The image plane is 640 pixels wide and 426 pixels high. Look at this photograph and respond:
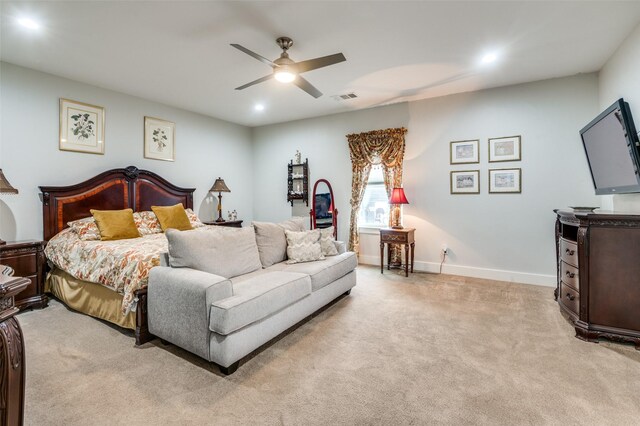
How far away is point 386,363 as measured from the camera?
224 centimetres

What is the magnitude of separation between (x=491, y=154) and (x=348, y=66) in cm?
242

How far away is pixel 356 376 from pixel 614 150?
3156 mm

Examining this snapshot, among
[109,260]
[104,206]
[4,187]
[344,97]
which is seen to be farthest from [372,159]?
[4,187]

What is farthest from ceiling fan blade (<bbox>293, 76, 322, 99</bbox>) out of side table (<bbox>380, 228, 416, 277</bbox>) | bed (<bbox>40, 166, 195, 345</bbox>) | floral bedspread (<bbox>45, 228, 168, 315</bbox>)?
bed (<bbox>40, 166, 195, 345</bbox>)

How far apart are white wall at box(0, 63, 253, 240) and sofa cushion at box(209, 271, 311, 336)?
311cm

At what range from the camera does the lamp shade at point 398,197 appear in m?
4.71

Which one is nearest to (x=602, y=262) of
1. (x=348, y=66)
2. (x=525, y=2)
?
(x=525, y=2)

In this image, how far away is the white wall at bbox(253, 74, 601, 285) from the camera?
3.97 meters

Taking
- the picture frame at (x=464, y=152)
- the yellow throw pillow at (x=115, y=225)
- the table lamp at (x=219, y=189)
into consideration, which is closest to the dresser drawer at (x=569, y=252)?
the picture frame at (x=464, y=152)

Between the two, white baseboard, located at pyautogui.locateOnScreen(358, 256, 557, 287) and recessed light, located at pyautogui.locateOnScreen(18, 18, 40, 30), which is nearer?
recessed light, located at pyautogui.locateOnScreen(18, 18, 40, 30)

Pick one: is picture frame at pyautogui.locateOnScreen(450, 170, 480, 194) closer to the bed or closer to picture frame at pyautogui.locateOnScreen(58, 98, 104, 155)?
the bed

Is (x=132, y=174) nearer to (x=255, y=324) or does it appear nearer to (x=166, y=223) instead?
(x=166, y=223)

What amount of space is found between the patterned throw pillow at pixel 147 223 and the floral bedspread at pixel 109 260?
46cm

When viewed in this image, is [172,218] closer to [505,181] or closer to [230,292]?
[230,292]
